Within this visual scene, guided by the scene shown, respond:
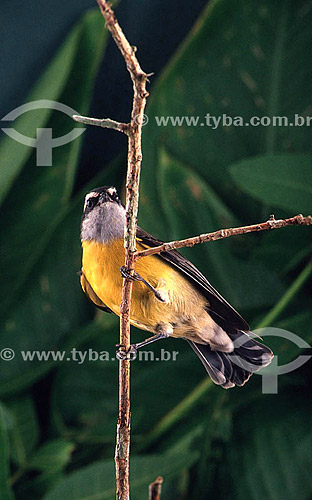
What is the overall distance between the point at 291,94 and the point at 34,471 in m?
0.71

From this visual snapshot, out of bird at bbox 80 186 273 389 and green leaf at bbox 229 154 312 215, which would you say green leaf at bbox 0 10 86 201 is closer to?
green leaf at bbox 229 154 312 215

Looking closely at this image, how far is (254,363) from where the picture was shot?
45 centimetres

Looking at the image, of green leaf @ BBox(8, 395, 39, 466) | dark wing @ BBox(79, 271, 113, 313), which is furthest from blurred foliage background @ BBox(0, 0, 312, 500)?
dark wing @ BBox(79, 271, 113, 313)

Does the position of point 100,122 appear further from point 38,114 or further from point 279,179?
point 38,114

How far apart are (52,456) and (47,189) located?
1.34 feet

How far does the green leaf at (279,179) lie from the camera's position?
74cm

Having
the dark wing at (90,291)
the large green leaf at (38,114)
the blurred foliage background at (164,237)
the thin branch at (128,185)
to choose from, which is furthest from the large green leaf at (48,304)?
the thin branch at (128,185)

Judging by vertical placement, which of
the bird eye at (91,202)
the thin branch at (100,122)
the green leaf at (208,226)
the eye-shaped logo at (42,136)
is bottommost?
the thin branch at (100,122)

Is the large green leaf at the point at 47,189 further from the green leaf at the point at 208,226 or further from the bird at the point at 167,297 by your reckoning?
the bird at the point at 167,297

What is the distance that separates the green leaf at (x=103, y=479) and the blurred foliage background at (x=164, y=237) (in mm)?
49

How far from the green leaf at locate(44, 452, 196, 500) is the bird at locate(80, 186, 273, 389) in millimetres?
390

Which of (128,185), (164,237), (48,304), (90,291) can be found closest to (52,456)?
(48,304)

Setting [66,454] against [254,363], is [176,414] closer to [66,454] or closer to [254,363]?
[66,454]

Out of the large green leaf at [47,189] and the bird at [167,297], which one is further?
the large green leaf at [47,189]
